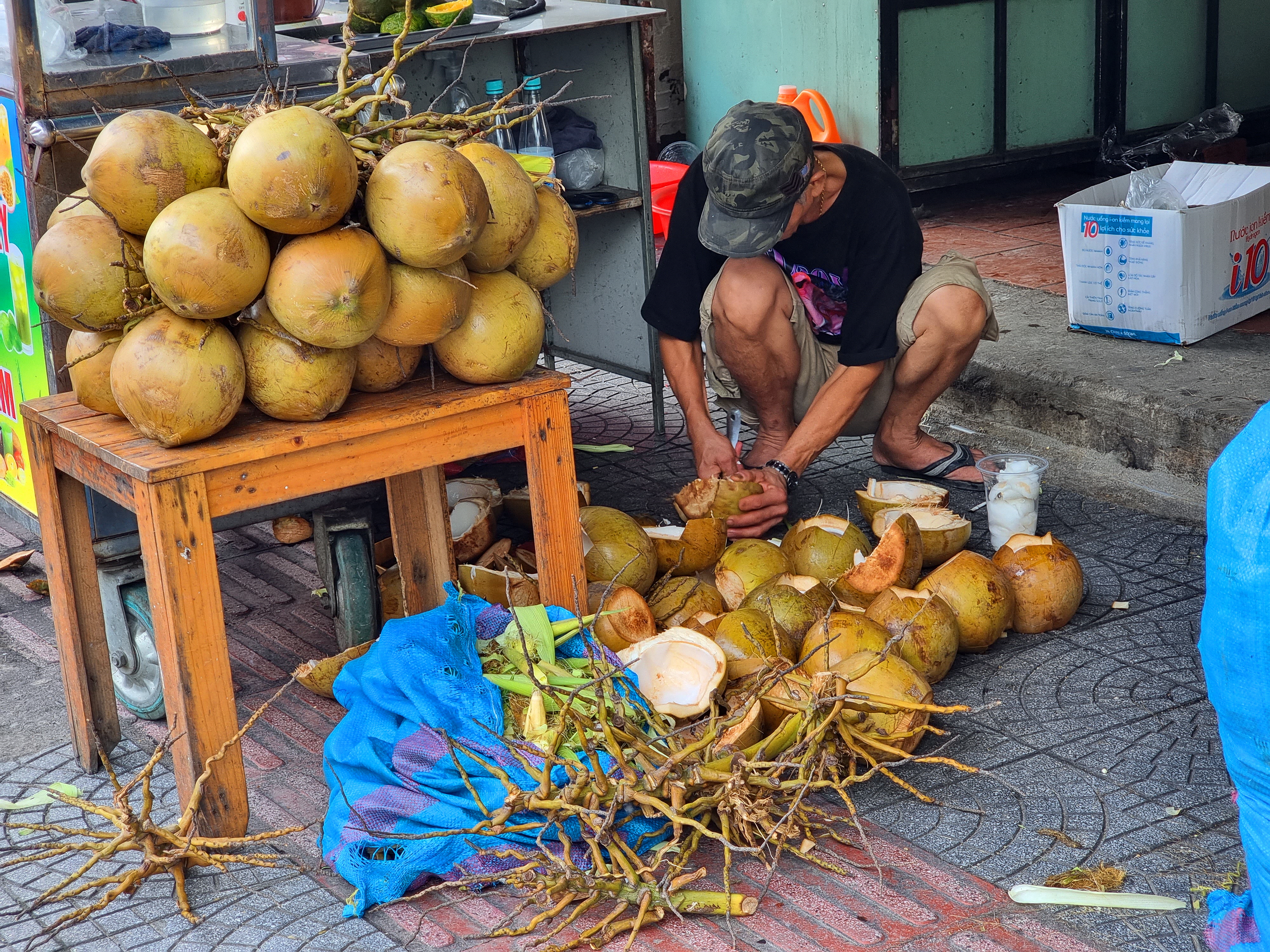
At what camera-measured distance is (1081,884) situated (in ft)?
6.79

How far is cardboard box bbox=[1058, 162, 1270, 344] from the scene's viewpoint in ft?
12.6

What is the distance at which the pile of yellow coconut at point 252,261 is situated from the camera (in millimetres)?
2012

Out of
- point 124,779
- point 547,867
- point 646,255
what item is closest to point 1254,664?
point 547,867

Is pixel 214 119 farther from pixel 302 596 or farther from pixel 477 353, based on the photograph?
pixel 302 596

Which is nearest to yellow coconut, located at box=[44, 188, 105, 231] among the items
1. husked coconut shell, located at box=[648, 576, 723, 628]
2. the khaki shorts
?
husked coconut shell, located at box=[648, 576, 723, 628]

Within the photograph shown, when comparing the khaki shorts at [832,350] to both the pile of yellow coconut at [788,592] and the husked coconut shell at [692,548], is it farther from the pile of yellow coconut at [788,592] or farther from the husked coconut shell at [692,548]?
the husked coconut shell at [692,548]

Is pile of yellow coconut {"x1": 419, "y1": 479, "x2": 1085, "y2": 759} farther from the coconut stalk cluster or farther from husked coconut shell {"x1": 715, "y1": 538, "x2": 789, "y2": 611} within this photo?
the coconut stalk cluster

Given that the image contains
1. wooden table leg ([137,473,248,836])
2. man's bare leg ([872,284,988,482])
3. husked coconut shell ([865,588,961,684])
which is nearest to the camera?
wooden table leg ([137,473,248,836])

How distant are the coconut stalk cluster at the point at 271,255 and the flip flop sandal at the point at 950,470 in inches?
74.1

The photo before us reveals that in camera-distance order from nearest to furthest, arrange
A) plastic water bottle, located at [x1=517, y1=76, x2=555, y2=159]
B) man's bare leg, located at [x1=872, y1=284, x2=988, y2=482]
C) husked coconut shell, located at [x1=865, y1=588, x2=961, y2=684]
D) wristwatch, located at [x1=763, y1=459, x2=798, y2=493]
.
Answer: husked coconut shell, located at [x1=865, y1=588, x2=961, y2=684] → wristwatch, located at [x1=763, y1=459, x2=798, y2=493] → man's bare leg, located at [x1=872, y1=284, x2=988, y2=482] → plastic water bottle, located at [x1=517, y1=76, x2=555, y2=159]

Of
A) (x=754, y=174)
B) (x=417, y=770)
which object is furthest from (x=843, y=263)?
(x=417, y=770)

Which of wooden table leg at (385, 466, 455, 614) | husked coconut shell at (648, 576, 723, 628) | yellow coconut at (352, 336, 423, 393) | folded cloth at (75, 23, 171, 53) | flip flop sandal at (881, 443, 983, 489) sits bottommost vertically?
flip flop sandal at (881, 443, 983, 489)

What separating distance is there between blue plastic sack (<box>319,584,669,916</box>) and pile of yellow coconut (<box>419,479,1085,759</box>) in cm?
30

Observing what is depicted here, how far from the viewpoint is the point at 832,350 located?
380 centimetres
